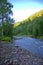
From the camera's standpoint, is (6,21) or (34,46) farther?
(6,21)

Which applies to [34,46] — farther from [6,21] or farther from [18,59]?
[6,21]

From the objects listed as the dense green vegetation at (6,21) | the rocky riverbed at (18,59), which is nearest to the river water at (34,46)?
the rocky riverbed at (18,59)

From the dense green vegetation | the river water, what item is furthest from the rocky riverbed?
the dense green vegetation

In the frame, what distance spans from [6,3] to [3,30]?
909 centimetres

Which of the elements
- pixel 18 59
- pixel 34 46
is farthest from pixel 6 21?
pixel 18 59

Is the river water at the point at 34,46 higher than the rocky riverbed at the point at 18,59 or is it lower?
lower

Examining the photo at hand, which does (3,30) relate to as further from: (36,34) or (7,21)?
(36,34)

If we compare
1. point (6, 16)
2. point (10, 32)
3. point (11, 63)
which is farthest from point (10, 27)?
point (11, 63)

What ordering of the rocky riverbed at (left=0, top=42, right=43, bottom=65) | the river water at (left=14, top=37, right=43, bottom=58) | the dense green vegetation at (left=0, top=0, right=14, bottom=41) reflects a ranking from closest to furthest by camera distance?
the rocky riverbed at (left=0, top=42, right=43, bottom=65), the river water at (left=14, top=37, right=43, bottom=58), the dense green vegetation at (left=0, top=0, right=14, bottom=41)

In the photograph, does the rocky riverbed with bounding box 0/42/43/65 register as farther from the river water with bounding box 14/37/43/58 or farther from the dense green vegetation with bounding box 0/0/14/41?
the dense green vegetation with bounding box 0/0/14/41

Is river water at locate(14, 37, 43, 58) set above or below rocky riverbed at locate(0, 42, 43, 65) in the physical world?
below

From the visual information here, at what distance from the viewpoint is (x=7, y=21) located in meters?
53.7

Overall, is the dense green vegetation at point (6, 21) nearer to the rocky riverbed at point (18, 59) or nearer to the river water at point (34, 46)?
the river water at point (34, 46)

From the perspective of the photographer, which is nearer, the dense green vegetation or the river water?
the river water
